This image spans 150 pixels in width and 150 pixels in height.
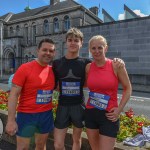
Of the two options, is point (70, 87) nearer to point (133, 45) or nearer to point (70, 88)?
point (70, 88)

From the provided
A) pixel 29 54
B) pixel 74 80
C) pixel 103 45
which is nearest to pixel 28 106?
pixel 74 80

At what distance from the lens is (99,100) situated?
3.35 meters

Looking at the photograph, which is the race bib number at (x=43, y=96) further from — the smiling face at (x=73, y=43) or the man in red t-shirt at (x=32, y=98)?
the smiling face at (x=73, y=43)

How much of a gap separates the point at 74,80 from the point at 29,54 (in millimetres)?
37339

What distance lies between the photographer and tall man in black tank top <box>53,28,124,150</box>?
12.0 ft

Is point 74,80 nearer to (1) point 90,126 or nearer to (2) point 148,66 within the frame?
(1) point 90,126

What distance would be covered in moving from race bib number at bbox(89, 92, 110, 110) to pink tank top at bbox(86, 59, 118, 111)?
0.05 feet

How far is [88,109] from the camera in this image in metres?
3.49

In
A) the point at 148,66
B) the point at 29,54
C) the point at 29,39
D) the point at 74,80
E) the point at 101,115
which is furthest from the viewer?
the point at 29,39

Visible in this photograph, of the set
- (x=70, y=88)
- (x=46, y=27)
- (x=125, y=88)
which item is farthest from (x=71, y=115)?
(x=46, y=27)

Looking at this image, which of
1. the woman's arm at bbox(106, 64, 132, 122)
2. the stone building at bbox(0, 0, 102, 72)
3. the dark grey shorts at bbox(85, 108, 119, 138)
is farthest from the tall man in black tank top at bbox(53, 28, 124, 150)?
the stone building at bbox(0, 0, 102, 72)

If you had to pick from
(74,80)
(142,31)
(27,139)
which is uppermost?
(142,31)

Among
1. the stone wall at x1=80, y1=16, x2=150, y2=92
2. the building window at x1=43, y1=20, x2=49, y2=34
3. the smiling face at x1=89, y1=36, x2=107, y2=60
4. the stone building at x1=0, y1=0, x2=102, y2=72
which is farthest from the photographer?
the building window at x1=43, y1=20, x2=49, y2=34

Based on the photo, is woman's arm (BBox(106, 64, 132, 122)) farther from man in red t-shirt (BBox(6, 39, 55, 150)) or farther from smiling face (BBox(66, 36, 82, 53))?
man in red t-shirt (BBox(6, 39, 55, 150))
